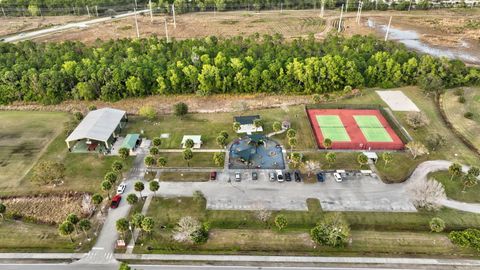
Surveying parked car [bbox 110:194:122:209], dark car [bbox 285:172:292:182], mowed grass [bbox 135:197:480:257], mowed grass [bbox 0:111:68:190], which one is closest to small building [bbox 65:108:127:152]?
mowed grass [bbox 0:111:68:190]

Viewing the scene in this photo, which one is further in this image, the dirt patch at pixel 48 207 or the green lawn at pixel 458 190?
the green lawn at pixel 458 190

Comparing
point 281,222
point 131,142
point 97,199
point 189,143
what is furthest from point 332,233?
point 131,142

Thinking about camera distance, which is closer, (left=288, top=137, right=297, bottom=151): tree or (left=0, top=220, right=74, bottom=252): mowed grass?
(left=0, top=220, right=74, bottom=252): mowed grass

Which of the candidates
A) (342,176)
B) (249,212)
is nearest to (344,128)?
(342,176)

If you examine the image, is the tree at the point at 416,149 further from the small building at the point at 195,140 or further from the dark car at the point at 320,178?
the small building at the point at 195,140

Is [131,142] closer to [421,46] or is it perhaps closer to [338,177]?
[338,177]

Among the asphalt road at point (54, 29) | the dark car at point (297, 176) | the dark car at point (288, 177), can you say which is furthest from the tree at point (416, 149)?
the asphalt road at point (54, 29)

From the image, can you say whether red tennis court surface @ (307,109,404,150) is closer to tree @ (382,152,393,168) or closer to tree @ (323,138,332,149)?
tree @ (323,138,332,149)
